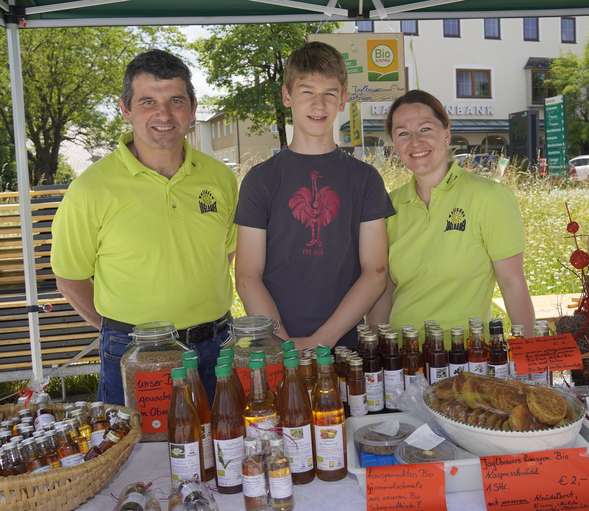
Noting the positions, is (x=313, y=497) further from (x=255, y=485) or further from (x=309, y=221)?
(x=309, y=221)

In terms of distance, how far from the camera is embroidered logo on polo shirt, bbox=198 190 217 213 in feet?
7.09

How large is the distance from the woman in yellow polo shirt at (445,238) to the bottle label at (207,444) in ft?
3.23

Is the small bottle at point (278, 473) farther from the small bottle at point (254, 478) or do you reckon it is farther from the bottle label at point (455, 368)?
the bottle label at point (455, 368)

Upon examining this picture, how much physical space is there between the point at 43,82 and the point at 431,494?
15.4 metres

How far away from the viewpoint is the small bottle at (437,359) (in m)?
1.54

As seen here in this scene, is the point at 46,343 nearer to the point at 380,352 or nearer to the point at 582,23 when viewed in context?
the point at 380,352

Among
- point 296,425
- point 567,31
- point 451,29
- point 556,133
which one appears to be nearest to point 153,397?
point 296,425

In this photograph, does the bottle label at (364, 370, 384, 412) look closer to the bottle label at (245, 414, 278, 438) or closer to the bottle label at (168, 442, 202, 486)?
the bottle label at (245, 414, 278, 438)

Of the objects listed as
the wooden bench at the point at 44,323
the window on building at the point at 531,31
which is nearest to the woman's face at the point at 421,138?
the wooden bench at the point at 44,323

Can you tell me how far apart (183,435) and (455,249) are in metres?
1.18

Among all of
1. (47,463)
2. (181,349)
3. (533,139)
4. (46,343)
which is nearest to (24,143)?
(46,343)

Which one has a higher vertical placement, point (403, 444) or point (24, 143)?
point (24, 143)

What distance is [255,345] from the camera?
1.40 metres

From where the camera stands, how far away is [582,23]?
29516 millimetres
